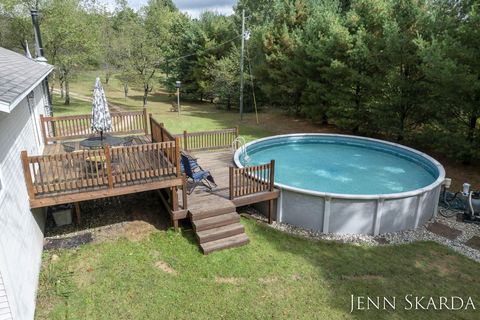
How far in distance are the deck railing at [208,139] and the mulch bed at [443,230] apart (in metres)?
8.18

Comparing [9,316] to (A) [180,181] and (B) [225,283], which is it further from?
(A) [180,181]

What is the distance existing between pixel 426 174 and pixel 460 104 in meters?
3.11

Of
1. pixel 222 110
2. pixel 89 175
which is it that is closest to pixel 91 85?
pixel 222 110

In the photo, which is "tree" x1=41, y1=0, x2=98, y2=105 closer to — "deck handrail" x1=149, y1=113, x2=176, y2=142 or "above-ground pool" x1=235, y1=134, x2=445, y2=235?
"above-ground pool" x1=235, y1=134, x2=445, y2=235

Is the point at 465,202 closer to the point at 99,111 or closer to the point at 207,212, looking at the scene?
the point at 207,212

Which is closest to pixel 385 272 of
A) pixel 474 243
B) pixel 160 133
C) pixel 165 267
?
pixel 474 243

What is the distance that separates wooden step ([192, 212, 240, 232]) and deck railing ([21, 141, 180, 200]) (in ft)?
4.40

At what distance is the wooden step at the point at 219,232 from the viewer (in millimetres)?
7922

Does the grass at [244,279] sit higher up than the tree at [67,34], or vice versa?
the tree at [67,34]

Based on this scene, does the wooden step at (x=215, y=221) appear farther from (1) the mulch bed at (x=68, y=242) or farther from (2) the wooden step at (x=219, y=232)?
(1) the mulch bed at (x=68, y=242)

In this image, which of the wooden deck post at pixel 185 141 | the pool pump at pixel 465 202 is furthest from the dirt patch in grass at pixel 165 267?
the pool pump at pixel 465 202

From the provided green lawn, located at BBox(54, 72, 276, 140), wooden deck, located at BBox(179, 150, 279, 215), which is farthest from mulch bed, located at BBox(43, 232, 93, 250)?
green lawn, located at BBox(54, 72, 276, 140)

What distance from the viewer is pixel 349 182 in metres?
12.1

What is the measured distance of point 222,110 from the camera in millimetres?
29891
